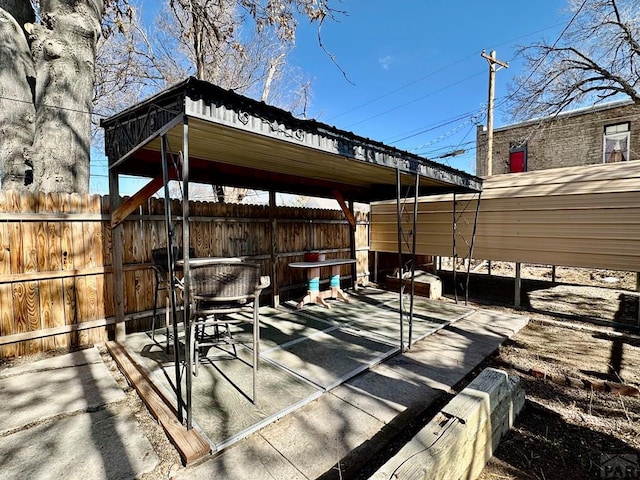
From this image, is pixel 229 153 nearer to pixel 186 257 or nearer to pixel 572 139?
→ pixel 186 257

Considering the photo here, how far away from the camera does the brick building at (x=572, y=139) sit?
9859 millimetres

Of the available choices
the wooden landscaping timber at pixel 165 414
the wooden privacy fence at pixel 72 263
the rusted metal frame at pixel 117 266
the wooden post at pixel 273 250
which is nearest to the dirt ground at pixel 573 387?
the wooden landscaping timber at pixel 165 414

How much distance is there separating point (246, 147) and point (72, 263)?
2.60m

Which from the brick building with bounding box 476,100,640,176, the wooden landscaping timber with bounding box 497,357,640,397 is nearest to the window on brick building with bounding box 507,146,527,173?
the brick building with bounding box 476,100,640,176

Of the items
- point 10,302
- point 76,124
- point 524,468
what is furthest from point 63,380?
point 524,468

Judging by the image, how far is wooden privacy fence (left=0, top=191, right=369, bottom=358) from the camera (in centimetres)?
330

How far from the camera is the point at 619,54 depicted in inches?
329

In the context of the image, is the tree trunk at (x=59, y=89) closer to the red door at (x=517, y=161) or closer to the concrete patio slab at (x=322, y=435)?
the concrete patio slab at (x=322, y=435)

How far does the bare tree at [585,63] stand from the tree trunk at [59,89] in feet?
35.6

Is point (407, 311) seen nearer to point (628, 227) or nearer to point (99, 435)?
point (628, 227)

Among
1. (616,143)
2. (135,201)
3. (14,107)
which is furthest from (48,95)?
(616,143)

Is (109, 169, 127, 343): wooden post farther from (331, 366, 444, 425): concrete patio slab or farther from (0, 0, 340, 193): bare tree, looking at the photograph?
(331, 366, 444, 425): concrete patio slab

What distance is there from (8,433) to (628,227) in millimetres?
7770

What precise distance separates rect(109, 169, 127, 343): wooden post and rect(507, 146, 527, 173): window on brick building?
13.3m
